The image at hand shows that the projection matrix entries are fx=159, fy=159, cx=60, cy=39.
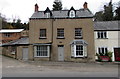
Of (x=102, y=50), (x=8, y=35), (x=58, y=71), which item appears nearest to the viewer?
(x=58, y=71)

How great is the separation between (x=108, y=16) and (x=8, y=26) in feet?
130

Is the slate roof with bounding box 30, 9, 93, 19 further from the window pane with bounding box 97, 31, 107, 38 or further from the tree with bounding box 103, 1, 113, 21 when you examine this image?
the tree with bounding box 103, 1, 113, 21

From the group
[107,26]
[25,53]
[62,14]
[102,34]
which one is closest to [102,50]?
[102,34]

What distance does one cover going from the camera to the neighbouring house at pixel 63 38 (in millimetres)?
26219

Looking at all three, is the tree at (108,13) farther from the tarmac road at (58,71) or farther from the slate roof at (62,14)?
the tarmac road at (58,71)

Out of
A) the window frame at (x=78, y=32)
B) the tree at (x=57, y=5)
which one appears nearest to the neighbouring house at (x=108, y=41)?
the window frame at (x=78, y=32)

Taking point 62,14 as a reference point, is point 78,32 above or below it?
below

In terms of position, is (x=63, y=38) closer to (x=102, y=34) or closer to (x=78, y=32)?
(x=78, y=32)

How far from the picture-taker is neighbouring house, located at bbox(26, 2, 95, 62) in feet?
86.0

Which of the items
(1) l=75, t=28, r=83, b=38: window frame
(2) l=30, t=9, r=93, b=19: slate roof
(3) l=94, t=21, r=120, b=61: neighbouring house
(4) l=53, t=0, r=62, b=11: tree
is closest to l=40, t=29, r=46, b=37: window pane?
(2) l=30, t=9, r=93, b=19: slate roof

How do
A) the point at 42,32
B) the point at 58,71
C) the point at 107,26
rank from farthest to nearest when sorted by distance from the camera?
the point at 107,26, the point at 42,32, the point at 58,71

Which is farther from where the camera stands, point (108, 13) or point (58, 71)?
point (108, 13)

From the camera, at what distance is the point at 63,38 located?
26.8 m

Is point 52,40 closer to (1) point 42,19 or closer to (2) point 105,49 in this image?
(1) point 42,19
